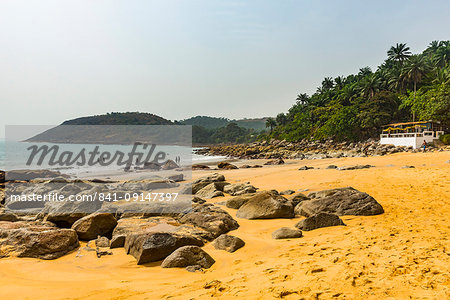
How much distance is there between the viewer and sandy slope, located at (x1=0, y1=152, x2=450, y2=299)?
3.07 m

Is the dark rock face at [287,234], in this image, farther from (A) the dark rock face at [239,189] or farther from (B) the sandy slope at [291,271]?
(A) the dark rock face at [239,189]

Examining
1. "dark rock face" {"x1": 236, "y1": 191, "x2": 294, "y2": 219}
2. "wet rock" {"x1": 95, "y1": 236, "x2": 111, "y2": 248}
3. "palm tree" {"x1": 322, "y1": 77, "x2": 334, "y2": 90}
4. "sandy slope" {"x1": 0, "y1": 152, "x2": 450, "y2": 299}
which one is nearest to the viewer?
"sandy slope" {"x1": 0, "y1": 152, "x2": 450, "y2": 299}

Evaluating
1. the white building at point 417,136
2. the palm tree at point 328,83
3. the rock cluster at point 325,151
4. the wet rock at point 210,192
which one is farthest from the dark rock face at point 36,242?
the palm tree at point 328,83

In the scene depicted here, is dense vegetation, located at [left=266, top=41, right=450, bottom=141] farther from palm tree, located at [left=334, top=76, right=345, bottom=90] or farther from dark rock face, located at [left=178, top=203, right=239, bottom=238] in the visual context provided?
dark rock face, located at [left=178, top=203, right=239, bottom=238]

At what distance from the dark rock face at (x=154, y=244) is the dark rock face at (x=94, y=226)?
59.7 inches

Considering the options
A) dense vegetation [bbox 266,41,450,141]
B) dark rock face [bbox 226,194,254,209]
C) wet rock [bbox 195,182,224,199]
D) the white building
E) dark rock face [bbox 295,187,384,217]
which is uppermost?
dense vegetation [bbox 266,41,450,141]

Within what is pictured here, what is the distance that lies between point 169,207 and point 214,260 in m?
3.59

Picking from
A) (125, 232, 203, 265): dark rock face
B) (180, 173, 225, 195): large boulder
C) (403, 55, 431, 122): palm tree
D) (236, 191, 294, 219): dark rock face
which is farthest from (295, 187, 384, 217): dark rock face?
(403, 55, 431, 122): palm tree

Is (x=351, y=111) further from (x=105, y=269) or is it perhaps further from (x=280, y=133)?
(x=105, y=269)

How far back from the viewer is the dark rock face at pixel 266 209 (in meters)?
7.30

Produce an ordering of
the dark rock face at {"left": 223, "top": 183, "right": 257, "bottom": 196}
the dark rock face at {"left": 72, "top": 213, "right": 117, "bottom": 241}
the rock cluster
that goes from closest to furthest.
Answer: the dark rock face at {"left": 72, "top": 213, "right": 117, "bottom": 241} → the dark rock face at {"left": 223, "top": 183, "right": 257, "bottom": 196} → the rock cluster

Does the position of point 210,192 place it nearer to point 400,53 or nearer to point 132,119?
point 400,53

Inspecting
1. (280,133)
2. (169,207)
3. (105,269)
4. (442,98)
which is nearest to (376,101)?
(442,98)

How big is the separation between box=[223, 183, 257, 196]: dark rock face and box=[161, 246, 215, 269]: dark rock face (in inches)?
264
